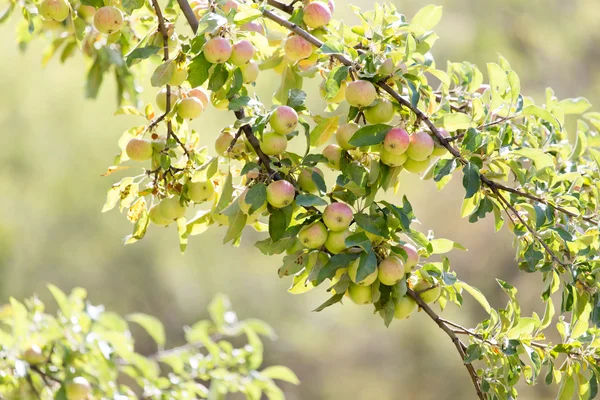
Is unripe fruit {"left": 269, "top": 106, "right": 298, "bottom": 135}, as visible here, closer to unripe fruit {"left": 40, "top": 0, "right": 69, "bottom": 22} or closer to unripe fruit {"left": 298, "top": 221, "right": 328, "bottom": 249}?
unripe fruit {"left": 298, "top": 221, "right": 328, "bottom": 249}

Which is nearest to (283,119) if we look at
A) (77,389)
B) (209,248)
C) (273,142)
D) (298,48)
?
(273,142)

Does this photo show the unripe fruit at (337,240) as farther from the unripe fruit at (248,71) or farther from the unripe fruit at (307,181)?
the unripe fruit at (248,71)

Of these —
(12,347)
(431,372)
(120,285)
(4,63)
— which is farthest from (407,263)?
A: (4,63)

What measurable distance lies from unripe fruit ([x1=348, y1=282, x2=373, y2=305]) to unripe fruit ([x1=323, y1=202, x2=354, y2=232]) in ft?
0.22

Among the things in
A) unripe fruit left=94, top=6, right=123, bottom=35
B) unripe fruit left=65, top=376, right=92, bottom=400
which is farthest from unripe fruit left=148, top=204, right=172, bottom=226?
unripe fruit left=65, top=376, right=92, bottom=400

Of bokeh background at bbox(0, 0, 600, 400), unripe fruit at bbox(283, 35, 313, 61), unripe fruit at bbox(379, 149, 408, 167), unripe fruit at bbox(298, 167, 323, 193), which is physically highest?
unripe fruit at bbox(283, 35, 313, 61)

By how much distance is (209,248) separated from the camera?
425 centimetres

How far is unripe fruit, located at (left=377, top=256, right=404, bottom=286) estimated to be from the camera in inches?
26.8

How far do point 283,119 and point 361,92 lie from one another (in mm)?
85

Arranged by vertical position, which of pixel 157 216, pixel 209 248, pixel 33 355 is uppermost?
pixel 157 216

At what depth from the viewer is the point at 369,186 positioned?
0.70 metres

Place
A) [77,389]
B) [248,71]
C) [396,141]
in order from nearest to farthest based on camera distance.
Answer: [396,141] → [248,71] → [77,389]

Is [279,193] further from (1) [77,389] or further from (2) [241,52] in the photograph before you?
(1) [77,389]

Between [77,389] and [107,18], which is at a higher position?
[107,18]
